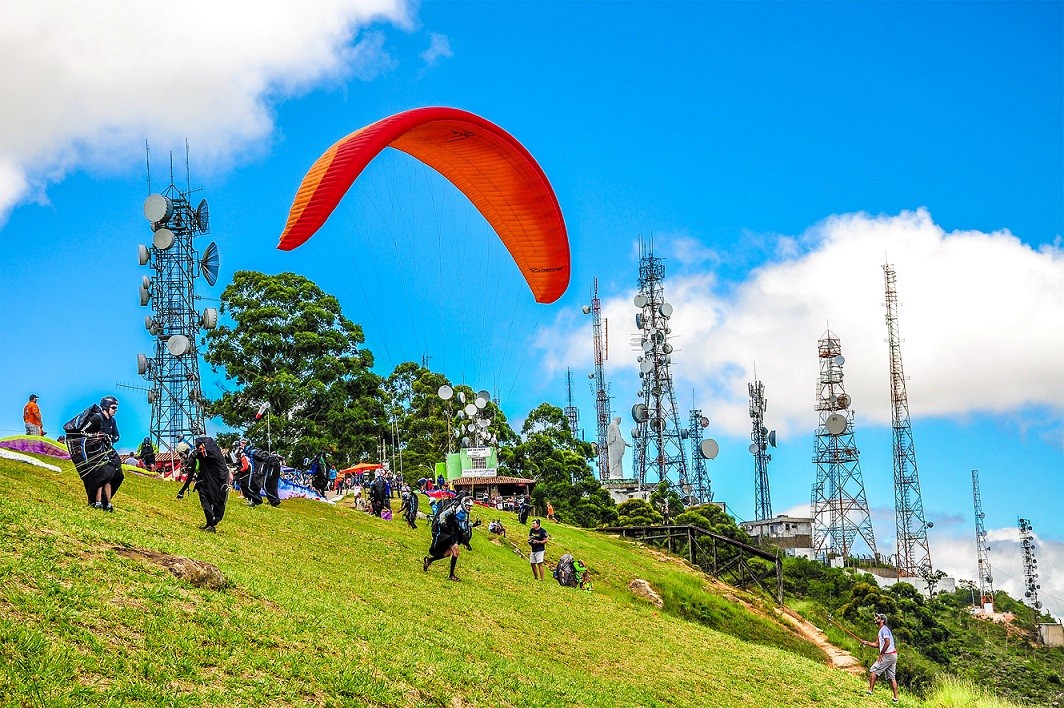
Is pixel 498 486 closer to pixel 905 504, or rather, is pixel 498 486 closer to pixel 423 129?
pixel 423 129

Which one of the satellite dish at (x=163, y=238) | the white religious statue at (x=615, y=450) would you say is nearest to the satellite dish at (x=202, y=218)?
the satellite dish at (x=163, y=238)

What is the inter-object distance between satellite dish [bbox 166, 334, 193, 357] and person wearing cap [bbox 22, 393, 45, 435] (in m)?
27.6

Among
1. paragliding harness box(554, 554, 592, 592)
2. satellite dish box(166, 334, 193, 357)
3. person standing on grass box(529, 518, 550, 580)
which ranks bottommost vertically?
paragliding harness box(554, 554, 592, 592)

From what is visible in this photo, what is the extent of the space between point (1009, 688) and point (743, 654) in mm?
23503

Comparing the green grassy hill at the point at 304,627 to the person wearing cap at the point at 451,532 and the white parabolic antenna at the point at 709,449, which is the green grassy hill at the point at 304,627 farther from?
the white parabolic antenna at the point at 709,449

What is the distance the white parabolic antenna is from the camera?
73812 mm

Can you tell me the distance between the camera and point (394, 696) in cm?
1134

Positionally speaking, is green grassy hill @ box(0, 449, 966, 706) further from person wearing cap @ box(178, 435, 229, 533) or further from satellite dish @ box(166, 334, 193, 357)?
satellite dish @ box(166, 334, 193, 357)

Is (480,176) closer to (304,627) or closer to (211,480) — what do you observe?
(211,480)

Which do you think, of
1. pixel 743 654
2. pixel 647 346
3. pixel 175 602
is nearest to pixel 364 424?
pixel 647 346

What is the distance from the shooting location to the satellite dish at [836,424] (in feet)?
238

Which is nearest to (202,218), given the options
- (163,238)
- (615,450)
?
(163,238)

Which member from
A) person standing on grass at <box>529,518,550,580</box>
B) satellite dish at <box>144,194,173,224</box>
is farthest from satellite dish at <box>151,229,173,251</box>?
person standing on grass at <box>529,518,550,580</box>

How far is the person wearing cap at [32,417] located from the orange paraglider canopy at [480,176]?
28.2 ft
